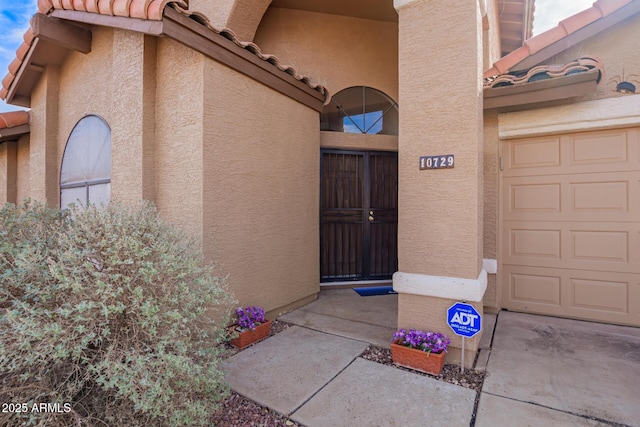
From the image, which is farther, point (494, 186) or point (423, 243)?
point (494, 186)

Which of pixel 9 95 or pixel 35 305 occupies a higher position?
pixel 9 95

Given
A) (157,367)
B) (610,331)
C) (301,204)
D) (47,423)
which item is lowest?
(610,331)

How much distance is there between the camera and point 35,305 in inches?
81.7

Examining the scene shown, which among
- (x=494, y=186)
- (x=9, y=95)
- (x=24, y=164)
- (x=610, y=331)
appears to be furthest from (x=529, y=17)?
(x=24, y=164)

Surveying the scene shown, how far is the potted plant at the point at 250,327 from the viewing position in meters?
3.85

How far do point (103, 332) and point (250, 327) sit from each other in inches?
86.0

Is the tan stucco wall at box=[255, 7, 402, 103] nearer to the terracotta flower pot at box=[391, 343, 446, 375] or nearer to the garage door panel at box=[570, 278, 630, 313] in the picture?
the garage door panel at box=[570, 278, 630, 313]

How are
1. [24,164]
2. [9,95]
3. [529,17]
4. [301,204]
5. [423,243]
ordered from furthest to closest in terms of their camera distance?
[529,17], [24,164], [9,95], [301,204], [423,243]

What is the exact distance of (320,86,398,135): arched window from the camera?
681cm

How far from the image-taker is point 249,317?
13.4ft

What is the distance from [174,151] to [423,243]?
10.8ft

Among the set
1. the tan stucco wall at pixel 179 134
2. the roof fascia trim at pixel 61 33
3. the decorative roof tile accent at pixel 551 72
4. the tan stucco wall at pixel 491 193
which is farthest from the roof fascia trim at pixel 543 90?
the roof fascia trim at pixel 61 33

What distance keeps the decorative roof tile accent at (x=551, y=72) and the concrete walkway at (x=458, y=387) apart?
337 centimetres

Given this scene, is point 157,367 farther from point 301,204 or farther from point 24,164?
point 24,164
